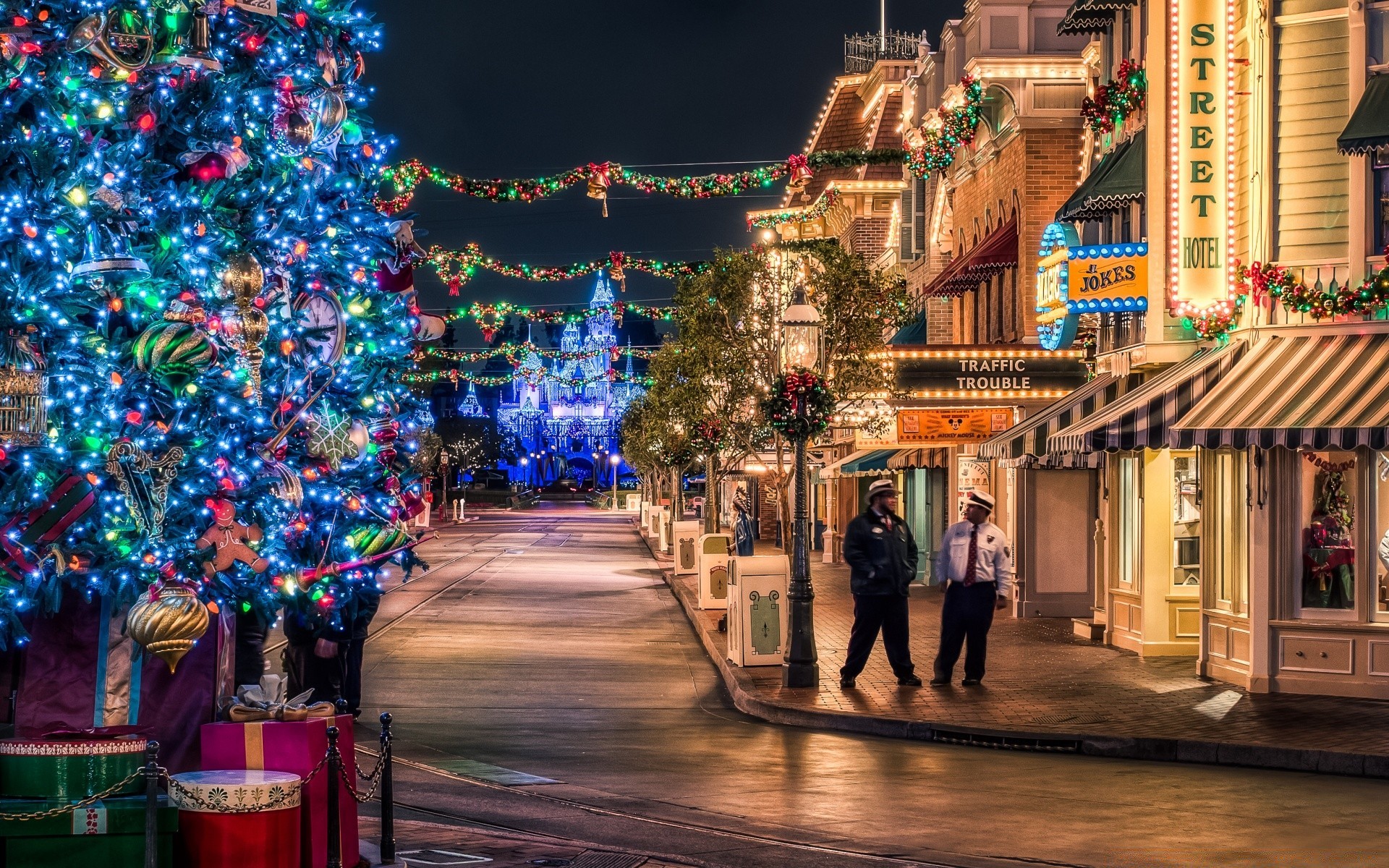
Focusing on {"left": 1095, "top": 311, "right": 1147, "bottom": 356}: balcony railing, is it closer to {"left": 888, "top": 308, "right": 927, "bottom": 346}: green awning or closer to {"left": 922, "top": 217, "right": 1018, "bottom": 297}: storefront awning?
{"left": 922, "top": 217, "right": 1018, "bottom": 297}: storefront awning

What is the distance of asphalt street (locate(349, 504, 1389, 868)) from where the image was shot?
10273 millimetres

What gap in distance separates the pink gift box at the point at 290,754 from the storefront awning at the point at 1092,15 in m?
16.5

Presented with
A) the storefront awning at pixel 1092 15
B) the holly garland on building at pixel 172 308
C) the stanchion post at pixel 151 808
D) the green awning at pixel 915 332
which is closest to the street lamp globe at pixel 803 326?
the storefront awning at pixel 1092 15

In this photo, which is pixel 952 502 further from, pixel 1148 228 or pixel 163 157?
pixel 163 157

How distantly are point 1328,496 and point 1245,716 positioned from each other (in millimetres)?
2699

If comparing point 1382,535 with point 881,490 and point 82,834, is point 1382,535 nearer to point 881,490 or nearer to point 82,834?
point 881,490

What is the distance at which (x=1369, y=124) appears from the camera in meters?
16.1

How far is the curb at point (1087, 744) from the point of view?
13406 millimetres

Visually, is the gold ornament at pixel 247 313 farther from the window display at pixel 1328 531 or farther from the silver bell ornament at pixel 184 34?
the window display at pixel 1328 531

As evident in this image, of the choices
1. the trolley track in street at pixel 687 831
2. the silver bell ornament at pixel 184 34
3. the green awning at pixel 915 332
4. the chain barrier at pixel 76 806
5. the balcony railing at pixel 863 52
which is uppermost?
the balcony railing at pixel 863 52

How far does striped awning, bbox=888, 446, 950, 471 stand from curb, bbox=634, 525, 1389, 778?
17412 millimetres

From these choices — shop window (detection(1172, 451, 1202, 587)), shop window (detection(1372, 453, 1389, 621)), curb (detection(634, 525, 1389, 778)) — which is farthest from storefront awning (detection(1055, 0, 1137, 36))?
curb (detection(634, 525, 1389, 778))

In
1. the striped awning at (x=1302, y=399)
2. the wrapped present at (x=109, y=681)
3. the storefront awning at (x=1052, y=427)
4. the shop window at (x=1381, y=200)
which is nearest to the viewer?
the wrapped present at (x=109, y=681)

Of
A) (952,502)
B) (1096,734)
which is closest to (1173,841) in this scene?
(1096,734)
